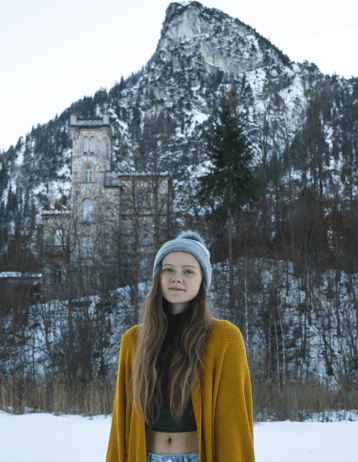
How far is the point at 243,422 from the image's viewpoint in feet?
6.78

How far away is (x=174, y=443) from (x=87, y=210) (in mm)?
33862

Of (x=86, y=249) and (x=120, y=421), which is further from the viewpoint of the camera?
(x=86, y=249)

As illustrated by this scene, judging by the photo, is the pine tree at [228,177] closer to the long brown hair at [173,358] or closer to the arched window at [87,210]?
the arched window at [87,210]

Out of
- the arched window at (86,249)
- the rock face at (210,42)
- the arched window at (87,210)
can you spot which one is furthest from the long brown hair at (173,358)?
the rock face at (210,42)

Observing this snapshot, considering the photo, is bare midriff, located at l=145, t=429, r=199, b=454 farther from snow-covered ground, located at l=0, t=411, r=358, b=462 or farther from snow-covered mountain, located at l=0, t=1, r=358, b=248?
snow-covered mountain, located at l=0, t=1, r=358, b=248

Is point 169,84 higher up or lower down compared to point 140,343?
higher up

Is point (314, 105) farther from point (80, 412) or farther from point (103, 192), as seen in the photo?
point (80, 412)

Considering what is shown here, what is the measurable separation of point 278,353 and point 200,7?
122 m

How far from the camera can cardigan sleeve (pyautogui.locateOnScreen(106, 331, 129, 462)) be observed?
2.22 m

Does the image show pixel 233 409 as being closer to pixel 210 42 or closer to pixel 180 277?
pixel 180 277

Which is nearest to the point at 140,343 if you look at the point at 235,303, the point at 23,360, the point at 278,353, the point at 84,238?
the point at 278,353

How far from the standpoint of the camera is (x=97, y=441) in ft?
21.3

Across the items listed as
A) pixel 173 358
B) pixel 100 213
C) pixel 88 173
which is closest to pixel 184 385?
pixel 173 358

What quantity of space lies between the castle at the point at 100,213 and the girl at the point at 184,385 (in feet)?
68.7
